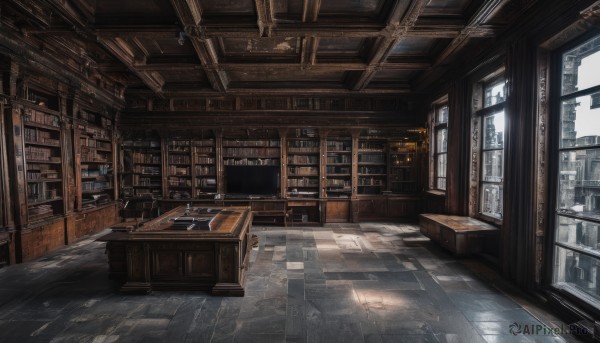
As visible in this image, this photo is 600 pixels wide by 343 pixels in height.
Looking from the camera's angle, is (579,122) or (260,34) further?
(260,34)

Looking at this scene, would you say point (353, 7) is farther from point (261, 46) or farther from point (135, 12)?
point (135, 12)

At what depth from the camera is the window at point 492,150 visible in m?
4.07

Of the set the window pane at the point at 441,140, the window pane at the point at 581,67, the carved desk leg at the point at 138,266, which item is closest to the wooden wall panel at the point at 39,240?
the carved desk leg at the point at 138,266

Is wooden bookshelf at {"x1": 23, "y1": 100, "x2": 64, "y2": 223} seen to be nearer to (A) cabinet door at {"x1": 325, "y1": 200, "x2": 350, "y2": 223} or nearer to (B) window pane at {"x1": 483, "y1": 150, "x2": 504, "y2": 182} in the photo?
(A) cabinet door at {"x1": 325, "y1": 200, "x2": 350, "y2": 223}

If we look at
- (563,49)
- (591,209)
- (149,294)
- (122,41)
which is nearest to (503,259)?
(591,209)

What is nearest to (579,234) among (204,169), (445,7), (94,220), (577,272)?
(577,272)

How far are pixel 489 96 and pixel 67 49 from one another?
704cm

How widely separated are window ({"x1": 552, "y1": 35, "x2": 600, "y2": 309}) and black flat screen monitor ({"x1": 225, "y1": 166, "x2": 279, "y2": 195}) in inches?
205

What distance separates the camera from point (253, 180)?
675 cm

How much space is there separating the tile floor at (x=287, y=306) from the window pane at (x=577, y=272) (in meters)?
0.49

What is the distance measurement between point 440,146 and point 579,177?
141 inches

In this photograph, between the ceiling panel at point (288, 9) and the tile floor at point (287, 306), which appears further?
the ceiling panel at point (288, 9)

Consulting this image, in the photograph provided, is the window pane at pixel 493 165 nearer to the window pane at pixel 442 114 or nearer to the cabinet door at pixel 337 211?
the window pane at pixel 442 114

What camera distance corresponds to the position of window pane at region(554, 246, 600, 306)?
8.23 feet
